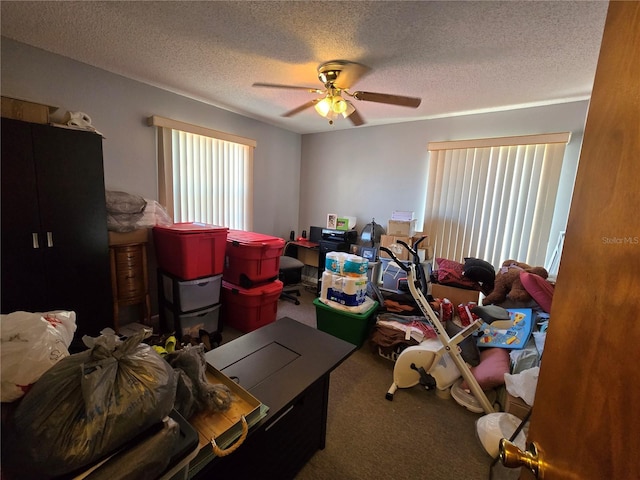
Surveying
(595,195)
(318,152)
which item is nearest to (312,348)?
(595,195)

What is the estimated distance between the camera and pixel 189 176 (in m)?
3.09

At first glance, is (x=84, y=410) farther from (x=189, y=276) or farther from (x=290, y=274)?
(x=290, y=274)

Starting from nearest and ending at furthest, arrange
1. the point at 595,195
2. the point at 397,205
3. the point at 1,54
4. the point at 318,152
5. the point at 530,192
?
the point at 595,195 < the point at 1,54 < the point at 530,192 < the point at 397,205 < the point at 318,152

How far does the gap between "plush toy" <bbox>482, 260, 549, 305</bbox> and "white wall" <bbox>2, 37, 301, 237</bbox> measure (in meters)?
3.28

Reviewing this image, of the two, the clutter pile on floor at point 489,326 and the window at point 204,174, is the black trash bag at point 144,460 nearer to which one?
the clutter pile on floor at point 489,326

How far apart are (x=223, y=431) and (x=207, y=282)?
6.27 feet

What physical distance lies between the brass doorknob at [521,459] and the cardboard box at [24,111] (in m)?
2.94

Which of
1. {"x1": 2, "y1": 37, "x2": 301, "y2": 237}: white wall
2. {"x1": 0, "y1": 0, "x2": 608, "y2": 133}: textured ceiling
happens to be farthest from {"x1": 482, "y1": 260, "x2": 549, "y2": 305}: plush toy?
{"x1": 2, "y1": 37, "x2": 301, "y2": 237}: white wall

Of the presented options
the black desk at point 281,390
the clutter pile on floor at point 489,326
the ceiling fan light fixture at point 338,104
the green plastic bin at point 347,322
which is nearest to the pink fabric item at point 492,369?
the clutter pile on floor at point 489,326

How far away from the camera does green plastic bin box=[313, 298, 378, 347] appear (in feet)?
7.98

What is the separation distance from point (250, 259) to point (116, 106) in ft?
6.21

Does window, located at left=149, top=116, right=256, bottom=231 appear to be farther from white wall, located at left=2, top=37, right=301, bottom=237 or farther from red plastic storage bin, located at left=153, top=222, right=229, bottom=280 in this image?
red plastic storage bin, located at left=153, top=222, right=229, bottom=280

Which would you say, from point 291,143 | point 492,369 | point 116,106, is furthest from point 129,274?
point 492,369

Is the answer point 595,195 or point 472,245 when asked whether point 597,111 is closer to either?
point 595,195
